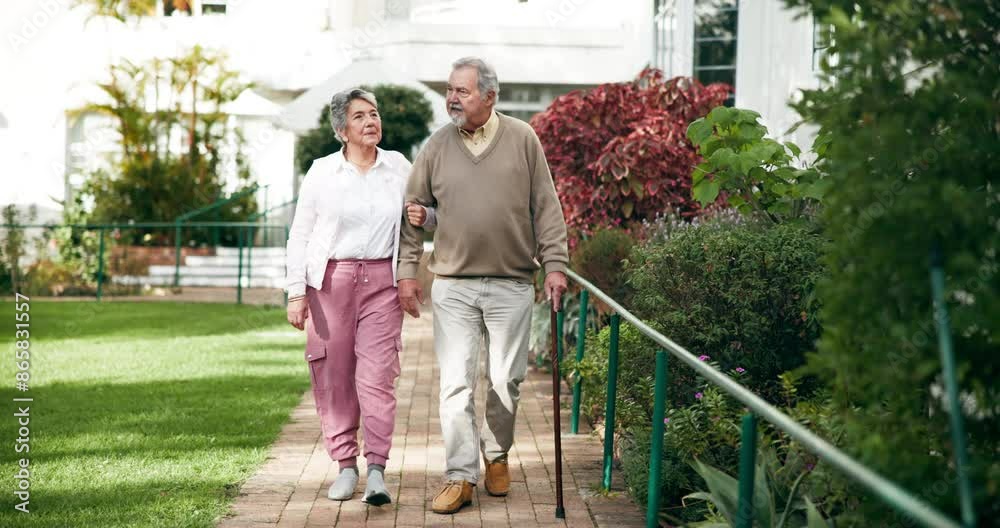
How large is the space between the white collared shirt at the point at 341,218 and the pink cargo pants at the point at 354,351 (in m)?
0.06

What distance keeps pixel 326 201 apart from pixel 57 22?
20544 millimetres

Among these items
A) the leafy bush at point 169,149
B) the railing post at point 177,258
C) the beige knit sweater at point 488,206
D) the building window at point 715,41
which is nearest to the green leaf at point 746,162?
the beige knit sweater at point 488,206

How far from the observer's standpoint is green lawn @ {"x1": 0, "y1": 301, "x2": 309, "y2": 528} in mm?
6016

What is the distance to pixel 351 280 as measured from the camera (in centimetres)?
609

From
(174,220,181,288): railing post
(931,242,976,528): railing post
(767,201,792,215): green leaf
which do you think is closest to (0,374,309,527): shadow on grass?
(767,201,792,215): green leaf

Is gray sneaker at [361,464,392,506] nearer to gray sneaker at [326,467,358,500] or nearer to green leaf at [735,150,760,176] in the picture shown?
gray sneaker at [326,467,358,500]

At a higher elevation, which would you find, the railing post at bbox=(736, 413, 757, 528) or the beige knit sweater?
the beige knit sweater

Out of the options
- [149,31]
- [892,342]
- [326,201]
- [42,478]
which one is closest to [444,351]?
[326,201]

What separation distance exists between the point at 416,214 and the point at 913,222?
337 centimetres

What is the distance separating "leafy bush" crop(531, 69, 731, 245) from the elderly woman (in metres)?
3.76

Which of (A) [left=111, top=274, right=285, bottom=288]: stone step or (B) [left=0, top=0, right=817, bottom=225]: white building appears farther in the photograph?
(B) [left=0, top=0, right=817, bottom=225]: white building

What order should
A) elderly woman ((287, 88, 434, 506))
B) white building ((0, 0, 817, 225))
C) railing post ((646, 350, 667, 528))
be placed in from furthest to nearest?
white building ((0, 0, 817, 225)) → elderly woman ((287, 88, 434, 506)) → railing post ((646, 350, 667, 528))

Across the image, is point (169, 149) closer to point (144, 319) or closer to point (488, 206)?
point (144, 319)

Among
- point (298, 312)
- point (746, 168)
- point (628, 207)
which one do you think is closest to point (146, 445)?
point (298, 312)
